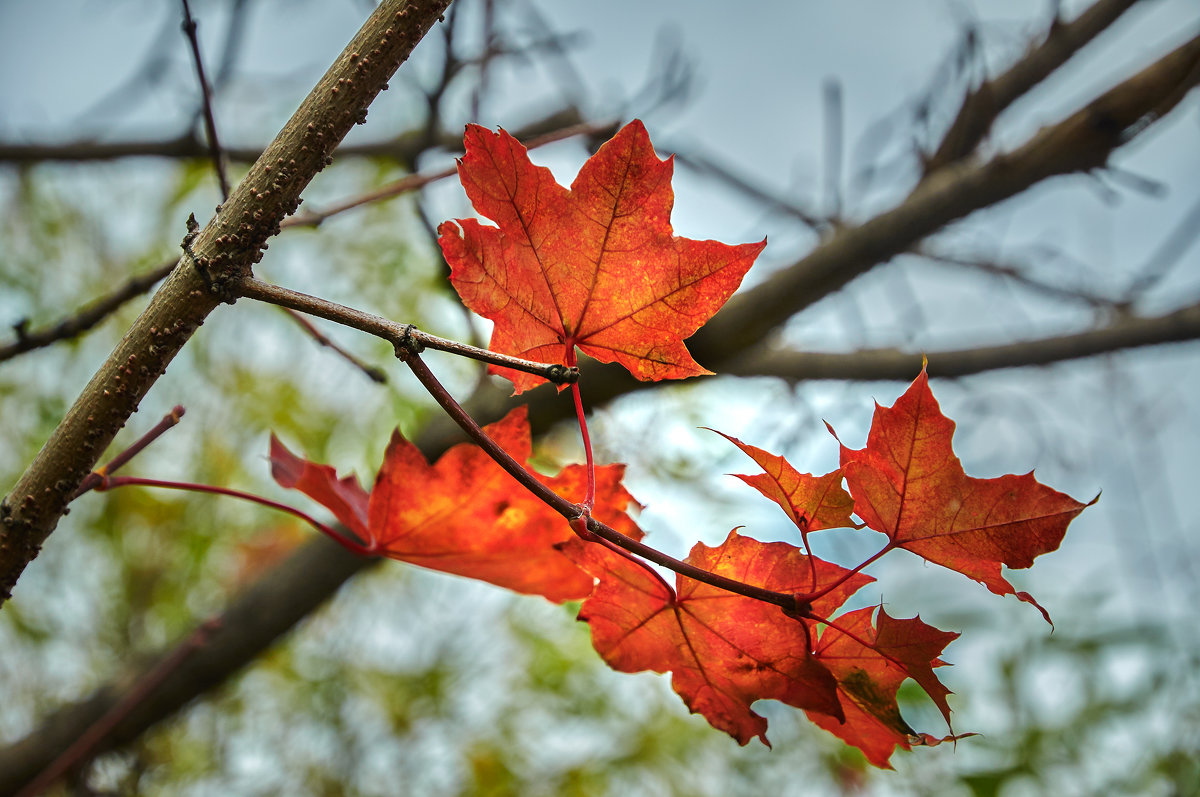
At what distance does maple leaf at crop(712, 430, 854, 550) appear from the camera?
344 mm

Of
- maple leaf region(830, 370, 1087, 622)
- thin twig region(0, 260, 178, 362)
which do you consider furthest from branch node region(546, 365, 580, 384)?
thin twig region(0, 260, 178, 362)

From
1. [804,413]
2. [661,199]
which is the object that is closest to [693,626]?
[661,199]

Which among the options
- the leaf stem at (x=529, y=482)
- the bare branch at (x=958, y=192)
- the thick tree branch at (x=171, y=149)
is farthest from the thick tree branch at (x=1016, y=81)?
the leaf stem at (x=529, y=482)

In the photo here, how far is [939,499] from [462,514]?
0.25 metres

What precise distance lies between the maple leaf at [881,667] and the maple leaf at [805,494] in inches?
1.8

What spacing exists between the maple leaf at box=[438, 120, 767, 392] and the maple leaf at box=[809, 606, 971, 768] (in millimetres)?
140

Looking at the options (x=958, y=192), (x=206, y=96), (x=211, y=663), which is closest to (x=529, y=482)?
(x=206, y=96)

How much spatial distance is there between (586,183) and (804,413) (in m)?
0.82

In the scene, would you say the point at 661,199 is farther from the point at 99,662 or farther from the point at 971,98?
the point at 99,662

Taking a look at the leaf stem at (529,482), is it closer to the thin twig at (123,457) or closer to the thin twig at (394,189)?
the thin twig at (123,457)

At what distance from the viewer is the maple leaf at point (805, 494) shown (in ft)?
1.13

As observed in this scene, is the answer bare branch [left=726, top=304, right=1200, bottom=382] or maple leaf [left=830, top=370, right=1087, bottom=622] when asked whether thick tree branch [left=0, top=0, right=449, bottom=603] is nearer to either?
maple leaf [left=830, top=370, right=1087, bottom=622]

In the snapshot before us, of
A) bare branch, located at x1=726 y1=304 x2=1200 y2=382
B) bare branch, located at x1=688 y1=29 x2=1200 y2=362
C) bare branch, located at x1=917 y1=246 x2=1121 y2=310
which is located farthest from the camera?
bare branch, located at x1=917 y1=246 x2=1121 y2=310

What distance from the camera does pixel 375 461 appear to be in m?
1.55
